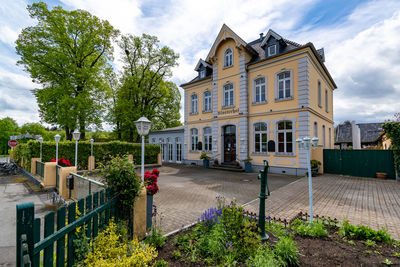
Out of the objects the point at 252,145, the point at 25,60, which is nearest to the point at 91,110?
the point at 25,60

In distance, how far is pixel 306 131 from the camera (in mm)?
12539

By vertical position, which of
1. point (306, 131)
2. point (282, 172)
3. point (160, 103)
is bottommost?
point (282, 172)

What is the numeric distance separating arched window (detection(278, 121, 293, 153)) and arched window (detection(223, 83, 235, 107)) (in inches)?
180

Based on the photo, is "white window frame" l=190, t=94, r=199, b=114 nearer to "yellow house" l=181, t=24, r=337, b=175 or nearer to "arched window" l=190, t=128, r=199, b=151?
"yellow house" l=181, t=24, r=337, b=175

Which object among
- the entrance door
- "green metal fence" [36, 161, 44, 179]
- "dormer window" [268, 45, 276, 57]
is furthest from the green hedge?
"dormer window" [268, 45, 276, 57]

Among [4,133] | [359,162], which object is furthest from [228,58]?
[4,133]

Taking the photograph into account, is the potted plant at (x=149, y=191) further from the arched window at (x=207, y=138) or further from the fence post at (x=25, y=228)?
the arched window at (x=207, y=138)

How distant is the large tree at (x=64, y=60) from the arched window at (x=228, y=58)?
13621mm

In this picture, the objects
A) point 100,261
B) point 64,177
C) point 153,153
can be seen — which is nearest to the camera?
point 100,261

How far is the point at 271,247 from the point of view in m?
3.42

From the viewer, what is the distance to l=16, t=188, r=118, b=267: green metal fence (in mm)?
1815

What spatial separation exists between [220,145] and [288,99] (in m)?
6.63

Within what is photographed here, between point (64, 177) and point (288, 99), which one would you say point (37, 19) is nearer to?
point (64, 177)

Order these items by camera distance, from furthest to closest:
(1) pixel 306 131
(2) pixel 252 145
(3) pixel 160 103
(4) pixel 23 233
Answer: (3) pixel 160 103
(2) pixel 252 145
(1) pixel 306 131
(4) pixel 23 233
